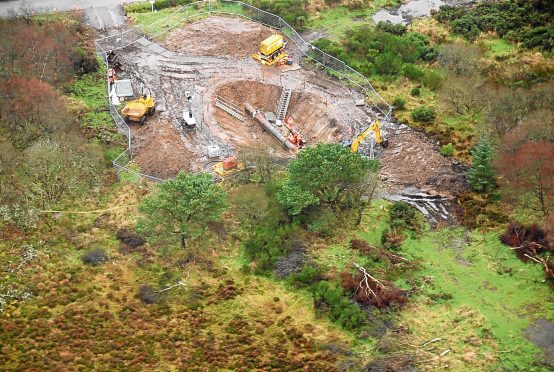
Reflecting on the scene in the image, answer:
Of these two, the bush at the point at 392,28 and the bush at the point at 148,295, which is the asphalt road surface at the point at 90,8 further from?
the bush at the point at 148,295

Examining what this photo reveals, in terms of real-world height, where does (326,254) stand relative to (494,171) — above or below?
below

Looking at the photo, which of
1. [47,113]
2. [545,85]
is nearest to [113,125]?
[47,113]

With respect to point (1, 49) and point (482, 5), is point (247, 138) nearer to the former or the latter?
point (1, 49)

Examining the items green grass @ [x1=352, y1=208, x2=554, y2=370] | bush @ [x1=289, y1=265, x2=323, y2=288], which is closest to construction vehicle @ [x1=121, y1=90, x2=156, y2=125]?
green grass @ [x1=352, y1=208, x2=554, y2=370]

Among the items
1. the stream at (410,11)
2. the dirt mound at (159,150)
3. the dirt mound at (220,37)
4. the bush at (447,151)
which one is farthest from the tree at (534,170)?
the stream at (410,11)

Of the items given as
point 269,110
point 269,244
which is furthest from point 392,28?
point 269,244

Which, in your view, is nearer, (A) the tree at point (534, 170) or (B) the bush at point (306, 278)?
(B) the bush at point (306, 278)

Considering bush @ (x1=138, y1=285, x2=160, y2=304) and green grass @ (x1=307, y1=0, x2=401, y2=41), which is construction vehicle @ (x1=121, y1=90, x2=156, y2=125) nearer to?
bush @ (x1=138, y1=285, x2=160, y2=304)
